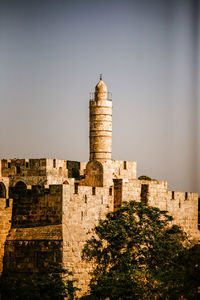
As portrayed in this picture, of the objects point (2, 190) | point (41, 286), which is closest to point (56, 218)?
point (41, 286)

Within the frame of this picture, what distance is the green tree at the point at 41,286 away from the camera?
85.6ft

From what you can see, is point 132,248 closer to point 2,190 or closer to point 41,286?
point 41,286

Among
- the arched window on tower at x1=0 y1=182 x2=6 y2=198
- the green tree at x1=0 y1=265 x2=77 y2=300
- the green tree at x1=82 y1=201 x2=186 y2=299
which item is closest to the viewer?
the green tree at x1=0 y1=265 x2=77 y2=300

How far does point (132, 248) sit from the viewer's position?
30109mm

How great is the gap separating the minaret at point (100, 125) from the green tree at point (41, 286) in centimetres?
1271

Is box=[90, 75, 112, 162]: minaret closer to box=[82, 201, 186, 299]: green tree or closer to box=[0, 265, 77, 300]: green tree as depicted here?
box=[82, 201, 186, 299]: green tree

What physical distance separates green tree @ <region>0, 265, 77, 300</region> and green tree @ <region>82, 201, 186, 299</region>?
1.12 meters

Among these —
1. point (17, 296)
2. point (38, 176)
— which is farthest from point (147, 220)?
point (38, 176)

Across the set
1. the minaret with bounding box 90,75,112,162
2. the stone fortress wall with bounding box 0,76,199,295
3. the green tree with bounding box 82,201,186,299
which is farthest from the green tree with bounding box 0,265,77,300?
the minaret with bounding box 90,75,112,162

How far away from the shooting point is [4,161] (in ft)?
132

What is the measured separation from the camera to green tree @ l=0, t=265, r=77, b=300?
85.6 ft

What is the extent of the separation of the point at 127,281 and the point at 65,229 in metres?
2.80

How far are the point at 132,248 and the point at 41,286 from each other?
484 centimetres

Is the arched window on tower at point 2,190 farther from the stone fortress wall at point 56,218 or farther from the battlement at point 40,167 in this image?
the stone fortress wall at point 56,218
